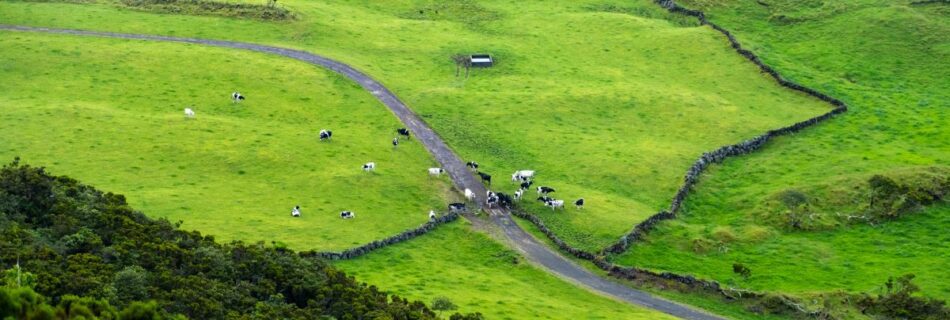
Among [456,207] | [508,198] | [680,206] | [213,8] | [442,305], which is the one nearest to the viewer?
[442,305]

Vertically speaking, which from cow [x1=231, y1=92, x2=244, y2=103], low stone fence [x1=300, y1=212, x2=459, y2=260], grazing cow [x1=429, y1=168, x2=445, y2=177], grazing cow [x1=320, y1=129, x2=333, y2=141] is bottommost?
low stone fence [x1=300, y1=212, x2=459, y2=260]

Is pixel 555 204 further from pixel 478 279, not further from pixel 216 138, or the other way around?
pixel 216 138

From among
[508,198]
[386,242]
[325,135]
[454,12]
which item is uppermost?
[454,12]

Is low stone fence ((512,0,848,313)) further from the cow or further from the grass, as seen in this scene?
the cow

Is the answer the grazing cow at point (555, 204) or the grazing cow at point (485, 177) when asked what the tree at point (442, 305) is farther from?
the grazing cow at point (485, 177)

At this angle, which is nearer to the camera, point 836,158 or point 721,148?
→ point 836,158

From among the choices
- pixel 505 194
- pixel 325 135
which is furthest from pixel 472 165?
pixel 325 135

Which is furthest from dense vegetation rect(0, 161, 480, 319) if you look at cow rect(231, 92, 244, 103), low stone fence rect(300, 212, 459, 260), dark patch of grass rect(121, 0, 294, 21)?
dark patch of grass rect(121, 0, 294, 21)
